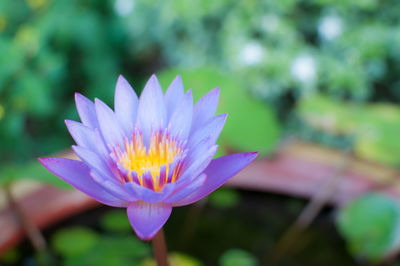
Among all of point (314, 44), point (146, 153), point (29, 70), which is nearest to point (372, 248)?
point (146, 153)

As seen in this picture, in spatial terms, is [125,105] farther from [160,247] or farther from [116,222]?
[116,222]

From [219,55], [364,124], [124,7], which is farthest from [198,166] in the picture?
[124,7]

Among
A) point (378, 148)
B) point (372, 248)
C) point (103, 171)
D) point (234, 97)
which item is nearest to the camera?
point (103, 171)

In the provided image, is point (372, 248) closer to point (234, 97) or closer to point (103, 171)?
point (234, 97)

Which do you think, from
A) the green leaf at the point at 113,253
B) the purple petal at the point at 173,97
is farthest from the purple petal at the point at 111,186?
the green leaf at the point at 113,253

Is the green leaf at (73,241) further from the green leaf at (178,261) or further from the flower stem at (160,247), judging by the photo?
the flower stem at (160,247)

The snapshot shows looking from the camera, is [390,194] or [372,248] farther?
[390,194]
